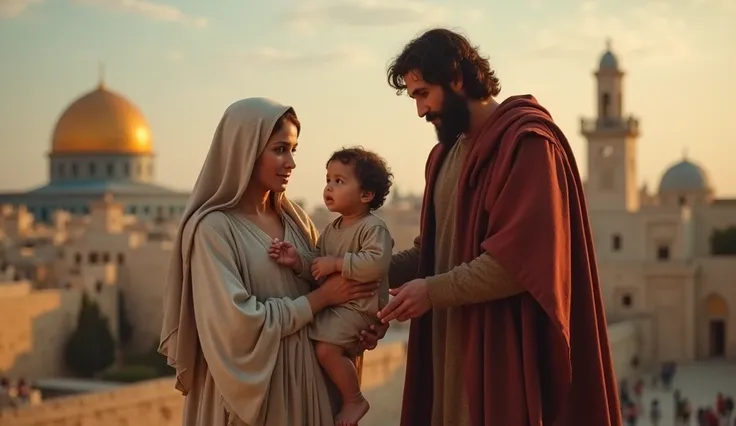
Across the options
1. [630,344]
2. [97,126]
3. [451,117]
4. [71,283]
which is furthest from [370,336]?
[97,126]

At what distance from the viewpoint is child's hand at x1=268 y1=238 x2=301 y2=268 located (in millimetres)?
3447

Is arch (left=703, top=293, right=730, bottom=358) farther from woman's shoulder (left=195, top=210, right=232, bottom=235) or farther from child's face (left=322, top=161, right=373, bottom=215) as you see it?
woman's shoulder (left=195, top=210, right=232, bottom=235)

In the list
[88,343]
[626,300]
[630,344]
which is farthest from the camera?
[626,300]

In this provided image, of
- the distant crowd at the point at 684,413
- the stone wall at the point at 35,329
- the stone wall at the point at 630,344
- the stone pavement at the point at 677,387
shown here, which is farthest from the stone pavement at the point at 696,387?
the stone wall at the point at 35,329

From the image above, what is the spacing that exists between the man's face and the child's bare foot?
91 cm

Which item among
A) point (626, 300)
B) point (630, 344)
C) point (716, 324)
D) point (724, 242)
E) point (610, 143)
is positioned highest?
point (610, 143)

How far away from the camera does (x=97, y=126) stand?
47.8 metres

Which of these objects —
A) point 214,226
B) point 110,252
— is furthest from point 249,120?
point 110,252

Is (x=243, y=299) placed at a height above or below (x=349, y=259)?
below

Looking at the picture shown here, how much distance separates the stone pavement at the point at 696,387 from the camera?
75.3 feet

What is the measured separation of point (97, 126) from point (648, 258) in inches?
1015

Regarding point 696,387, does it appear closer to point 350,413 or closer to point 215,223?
point 350,413

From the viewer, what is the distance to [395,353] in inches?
612

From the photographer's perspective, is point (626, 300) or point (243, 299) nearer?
point (243, 299)
